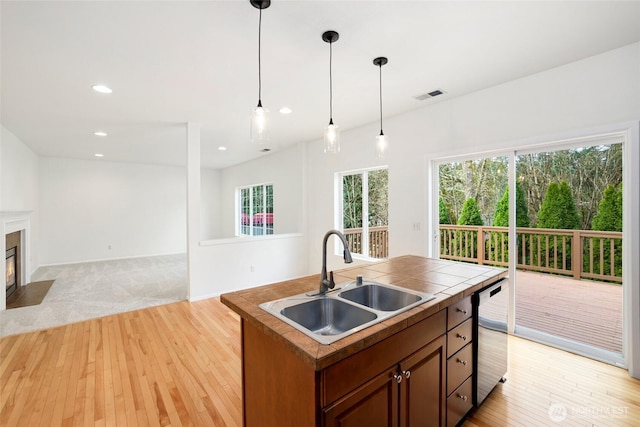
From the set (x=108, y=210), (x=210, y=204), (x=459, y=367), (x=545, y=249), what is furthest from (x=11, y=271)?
(x=545, y=249)

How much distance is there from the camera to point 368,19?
1.98m

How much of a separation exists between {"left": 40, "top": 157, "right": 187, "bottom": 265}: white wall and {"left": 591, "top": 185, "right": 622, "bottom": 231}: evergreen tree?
29.7 feet

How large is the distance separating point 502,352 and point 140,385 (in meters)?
2.87

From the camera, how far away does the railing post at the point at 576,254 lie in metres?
2.79

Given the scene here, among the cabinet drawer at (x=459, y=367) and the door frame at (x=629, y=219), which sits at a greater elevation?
the door frame at (x=629, y=219)

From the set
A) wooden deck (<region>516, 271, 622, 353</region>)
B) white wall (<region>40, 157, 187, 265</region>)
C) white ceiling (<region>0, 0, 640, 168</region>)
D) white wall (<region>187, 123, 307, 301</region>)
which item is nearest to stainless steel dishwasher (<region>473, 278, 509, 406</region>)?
wooden deck (<region>516, 271, 622, 353</region>)

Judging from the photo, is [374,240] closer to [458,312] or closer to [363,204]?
[363,204]

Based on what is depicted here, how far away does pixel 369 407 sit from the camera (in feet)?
3.94

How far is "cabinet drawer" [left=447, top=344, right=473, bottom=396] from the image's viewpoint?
5.54 feet

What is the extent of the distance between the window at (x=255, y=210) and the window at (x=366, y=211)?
2.60 m

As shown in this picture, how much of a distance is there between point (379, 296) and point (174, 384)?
182 cm

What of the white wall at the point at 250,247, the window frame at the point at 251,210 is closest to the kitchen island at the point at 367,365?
the white wall at the point at 250,247

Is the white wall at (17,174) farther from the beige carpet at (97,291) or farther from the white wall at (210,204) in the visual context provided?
the white wall at (210,204)

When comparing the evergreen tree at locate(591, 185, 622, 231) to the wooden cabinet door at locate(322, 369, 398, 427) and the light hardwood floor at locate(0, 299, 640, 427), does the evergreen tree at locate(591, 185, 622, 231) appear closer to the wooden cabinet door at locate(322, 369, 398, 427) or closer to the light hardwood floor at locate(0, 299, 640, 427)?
the light hardwood floor at locate(0, 299, 640, 427)
